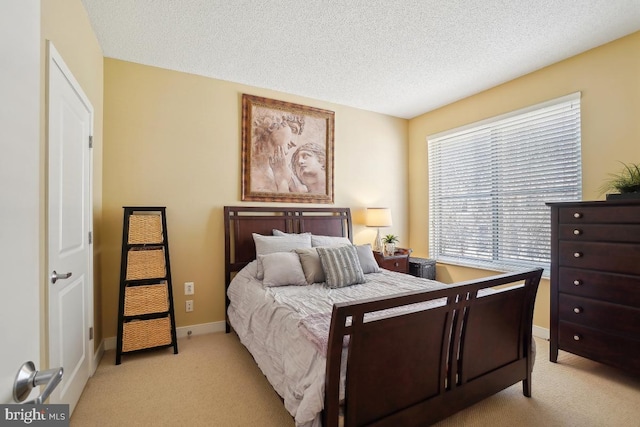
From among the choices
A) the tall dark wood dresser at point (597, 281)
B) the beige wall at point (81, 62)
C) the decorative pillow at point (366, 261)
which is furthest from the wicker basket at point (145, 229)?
the tall dark wood dresser at point (597, 281)

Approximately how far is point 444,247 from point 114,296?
12.8 ft

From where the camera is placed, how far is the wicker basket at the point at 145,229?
8.48 ft

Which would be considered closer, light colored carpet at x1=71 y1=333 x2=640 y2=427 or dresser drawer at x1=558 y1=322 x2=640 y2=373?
light colored carpet at x1=71 y1=333 x2=640 y2=427

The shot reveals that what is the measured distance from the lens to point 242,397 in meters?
2.05

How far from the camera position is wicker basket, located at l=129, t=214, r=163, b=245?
2.58m

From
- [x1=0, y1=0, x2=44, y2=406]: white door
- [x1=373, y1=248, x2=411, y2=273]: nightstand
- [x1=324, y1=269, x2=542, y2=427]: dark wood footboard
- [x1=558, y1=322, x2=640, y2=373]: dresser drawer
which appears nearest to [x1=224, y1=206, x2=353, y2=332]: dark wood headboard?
[x1=373, y1=248, x2=411, y2=273]: nightstand

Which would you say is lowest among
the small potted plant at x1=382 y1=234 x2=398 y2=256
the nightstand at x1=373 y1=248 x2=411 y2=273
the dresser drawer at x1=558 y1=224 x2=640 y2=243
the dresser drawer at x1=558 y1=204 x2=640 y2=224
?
the nightstand at x1=373 y1=248 x2=411 y2=273

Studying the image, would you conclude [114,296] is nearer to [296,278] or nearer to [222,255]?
[222,255]

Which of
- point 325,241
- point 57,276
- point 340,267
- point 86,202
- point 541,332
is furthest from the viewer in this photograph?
point 325,241

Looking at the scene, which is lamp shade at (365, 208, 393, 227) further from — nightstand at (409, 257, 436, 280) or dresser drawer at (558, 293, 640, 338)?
dresser drawer at (558, 293, 640, 338)

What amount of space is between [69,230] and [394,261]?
10.6 ft

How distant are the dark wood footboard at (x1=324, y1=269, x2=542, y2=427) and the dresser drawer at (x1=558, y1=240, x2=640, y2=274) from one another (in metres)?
0.68

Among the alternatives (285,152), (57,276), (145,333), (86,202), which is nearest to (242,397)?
(145,333)

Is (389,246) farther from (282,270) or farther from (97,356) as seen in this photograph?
(97,356)
